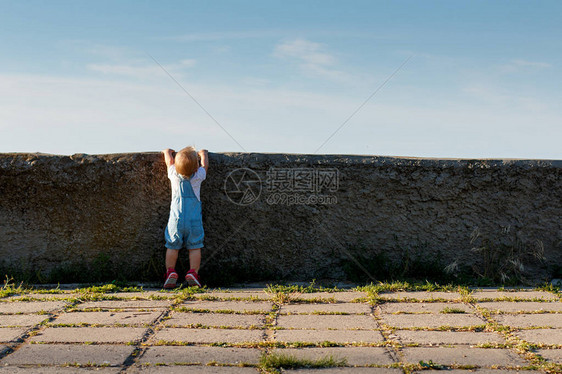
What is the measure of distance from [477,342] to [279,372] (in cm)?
111

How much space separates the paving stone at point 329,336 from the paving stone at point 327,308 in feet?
1.35

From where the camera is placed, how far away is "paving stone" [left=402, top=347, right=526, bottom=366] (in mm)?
2404

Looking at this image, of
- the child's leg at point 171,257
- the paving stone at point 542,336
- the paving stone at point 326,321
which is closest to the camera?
the paving stone at point 542,336

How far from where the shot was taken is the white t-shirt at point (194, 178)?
13.4 ft

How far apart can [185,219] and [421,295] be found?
6.13 feet

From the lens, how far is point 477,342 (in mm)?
2684

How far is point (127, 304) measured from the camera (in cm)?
349

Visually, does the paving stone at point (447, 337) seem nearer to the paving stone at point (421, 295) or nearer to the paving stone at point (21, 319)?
the paving stone at point (421, 295)

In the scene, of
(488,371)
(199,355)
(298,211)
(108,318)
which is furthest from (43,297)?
(488,371)

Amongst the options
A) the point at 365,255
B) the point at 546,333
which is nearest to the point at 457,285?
the point at 365,255

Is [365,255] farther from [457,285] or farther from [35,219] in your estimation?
[35,219]

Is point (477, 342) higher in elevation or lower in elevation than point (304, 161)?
lower

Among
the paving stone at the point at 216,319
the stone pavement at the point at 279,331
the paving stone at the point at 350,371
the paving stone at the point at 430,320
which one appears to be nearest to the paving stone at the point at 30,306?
the stone pavement at the point at 279,331

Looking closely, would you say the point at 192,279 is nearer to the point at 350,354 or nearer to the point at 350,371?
the point at 350,354
